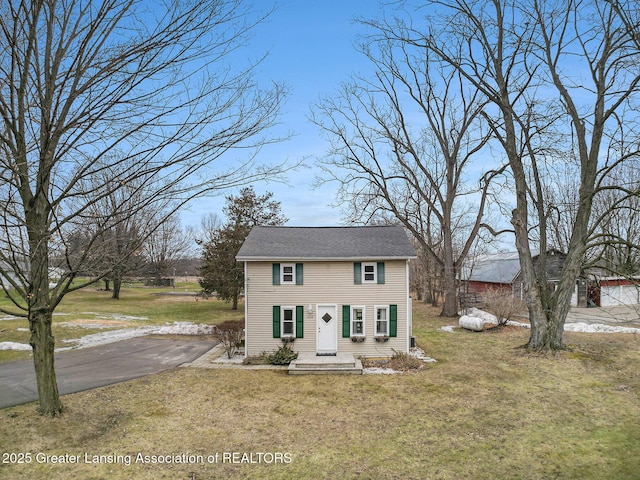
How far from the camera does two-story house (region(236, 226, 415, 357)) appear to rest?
1466cm

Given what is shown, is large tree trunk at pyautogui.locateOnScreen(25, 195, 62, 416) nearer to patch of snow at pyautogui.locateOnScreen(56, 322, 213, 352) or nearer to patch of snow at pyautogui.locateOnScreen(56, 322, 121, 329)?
patch of snow at pyautogui.locateOnScreen(56, 322, 213, 352)

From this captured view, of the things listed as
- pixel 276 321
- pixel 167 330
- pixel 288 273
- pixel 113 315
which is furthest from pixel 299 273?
pixel 113 315

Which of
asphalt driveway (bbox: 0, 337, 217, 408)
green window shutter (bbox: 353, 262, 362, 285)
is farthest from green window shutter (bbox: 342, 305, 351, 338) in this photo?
asphalt driveway (bbox: 0, 337, 217, 408)

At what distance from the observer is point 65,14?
21.7 ft

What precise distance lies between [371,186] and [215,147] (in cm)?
2098

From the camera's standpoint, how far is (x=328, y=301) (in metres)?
14.8

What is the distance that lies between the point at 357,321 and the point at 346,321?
1.43 ft

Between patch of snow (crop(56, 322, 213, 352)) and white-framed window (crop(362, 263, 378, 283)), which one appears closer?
white-framed window (crop(362, 263, 378, 283))

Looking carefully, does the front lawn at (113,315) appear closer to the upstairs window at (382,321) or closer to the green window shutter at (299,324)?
the green window shutter at (299,324)

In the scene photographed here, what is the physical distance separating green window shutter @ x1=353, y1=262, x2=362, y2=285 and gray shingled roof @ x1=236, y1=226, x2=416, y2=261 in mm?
428

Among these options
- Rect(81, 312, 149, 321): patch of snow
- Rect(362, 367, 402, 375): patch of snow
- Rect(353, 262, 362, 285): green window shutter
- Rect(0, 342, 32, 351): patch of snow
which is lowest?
Rect(362, 367, 402, 375): patch of snow

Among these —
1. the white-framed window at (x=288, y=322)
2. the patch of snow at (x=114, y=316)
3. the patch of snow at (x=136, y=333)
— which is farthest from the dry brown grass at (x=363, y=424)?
the patch of snow at (x=114, y=316)

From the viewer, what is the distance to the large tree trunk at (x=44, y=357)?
7.63 m

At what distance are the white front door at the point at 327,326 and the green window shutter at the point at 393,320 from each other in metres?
2.08
